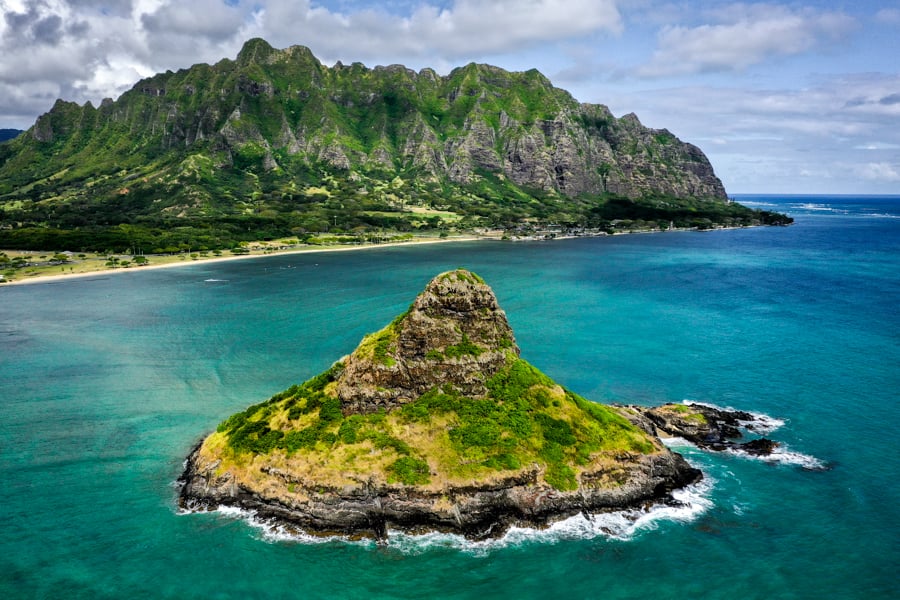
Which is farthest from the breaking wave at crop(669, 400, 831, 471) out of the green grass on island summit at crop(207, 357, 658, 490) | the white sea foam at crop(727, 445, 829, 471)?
the green grass on island summit at crop(207, 357, 658, 490)

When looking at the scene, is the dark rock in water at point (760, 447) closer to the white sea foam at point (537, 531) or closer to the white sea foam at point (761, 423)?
the white sea foam at point (761, 423)

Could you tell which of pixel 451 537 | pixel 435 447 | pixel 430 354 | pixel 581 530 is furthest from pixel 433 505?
pixel 430 354

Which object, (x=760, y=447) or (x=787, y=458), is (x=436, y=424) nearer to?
(x=760, y=447)

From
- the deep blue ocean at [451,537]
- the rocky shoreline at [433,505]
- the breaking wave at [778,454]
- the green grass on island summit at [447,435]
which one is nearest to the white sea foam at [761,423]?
the breaking wave at [778,454]

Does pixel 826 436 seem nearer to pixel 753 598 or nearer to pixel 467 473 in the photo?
pixel 753 598

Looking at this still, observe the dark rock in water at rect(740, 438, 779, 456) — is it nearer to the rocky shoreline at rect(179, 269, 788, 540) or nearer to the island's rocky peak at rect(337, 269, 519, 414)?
the rocky shoreline at rect(179, 269, 788, 540)

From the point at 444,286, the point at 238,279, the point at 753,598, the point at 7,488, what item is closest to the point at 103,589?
the point at 7,488
